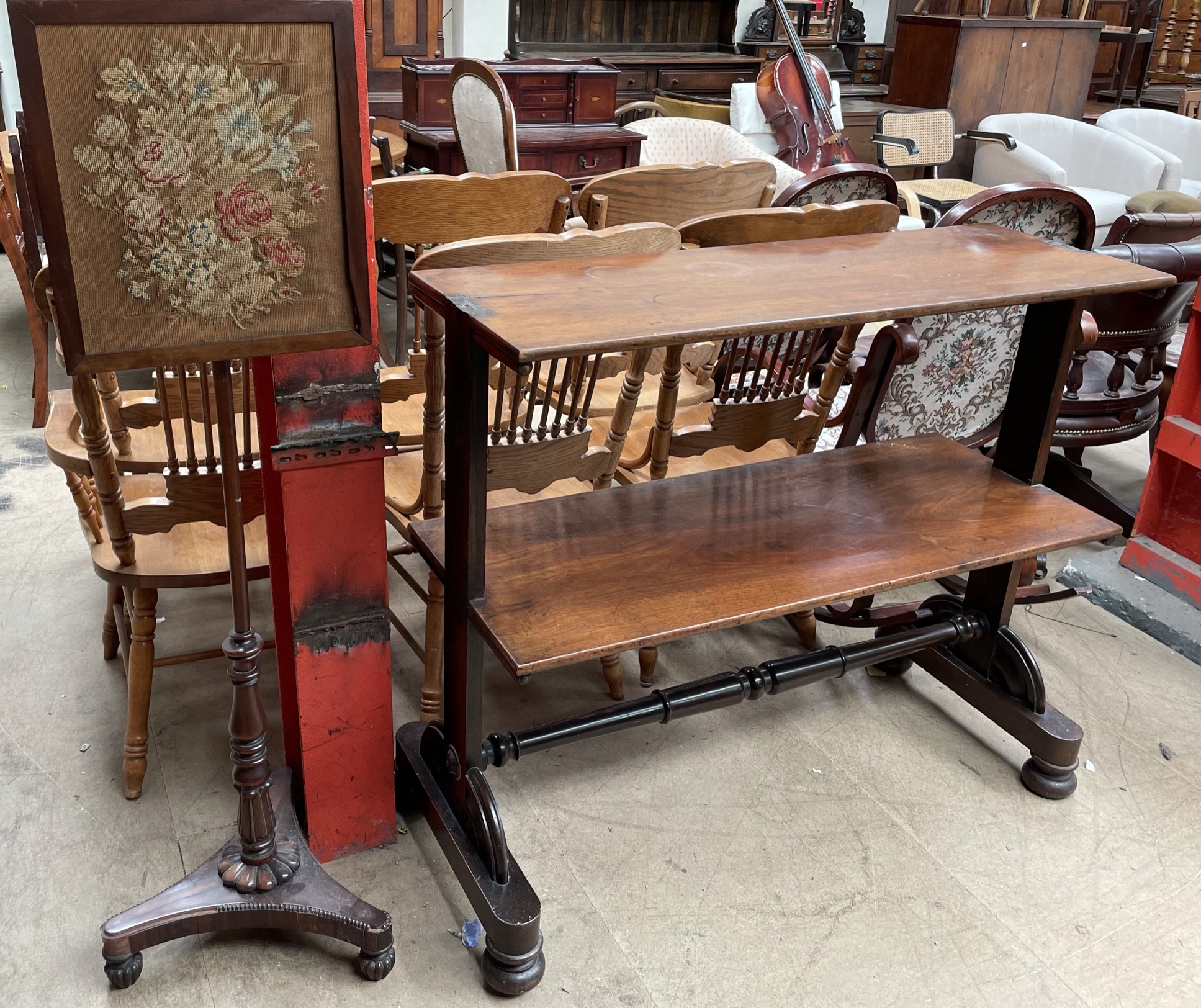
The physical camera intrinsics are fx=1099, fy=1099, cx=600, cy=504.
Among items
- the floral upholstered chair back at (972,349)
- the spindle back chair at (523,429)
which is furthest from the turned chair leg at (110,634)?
the floral upholstered chair back at (972,349)

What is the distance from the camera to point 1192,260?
2.51m

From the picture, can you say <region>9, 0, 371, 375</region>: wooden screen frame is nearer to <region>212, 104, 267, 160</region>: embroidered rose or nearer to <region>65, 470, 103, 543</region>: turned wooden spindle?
<region>212, 104, 267, 160</region>: embroidered rose

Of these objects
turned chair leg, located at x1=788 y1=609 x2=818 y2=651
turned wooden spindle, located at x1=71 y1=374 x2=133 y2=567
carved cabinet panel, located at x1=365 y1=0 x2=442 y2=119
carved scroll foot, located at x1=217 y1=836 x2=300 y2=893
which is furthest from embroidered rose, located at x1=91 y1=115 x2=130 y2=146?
carved cabinet panel, located at x1=365 y1=0 x2=442 y2=119

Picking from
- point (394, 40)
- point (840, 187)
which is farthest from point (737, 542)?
point (394, 40)

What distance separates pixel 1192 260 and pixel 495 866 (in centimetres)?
206

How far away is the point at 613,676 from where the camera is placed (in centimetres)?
226

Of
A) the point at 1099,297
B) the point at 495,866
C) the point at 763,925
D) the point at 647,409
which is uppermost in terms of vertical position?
the point at 1099,297

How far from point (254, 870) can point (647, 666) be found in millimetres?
947

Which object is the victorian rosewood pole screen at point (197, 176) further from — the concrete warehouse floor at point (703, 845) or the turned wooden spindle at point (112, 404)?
the concrete warehouse floor at point (703, 845)

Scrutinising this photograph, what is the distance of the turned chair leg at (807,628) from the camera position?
246 cm

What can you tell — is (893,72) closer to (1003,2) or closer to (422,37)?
(1003,2)

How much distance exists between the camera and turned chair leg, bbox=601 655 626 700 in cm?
224

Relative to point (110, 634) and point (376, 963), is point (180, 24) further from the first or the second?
point (110, 634)

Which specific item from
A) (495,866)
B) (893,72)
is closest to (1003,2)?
(893,72)
